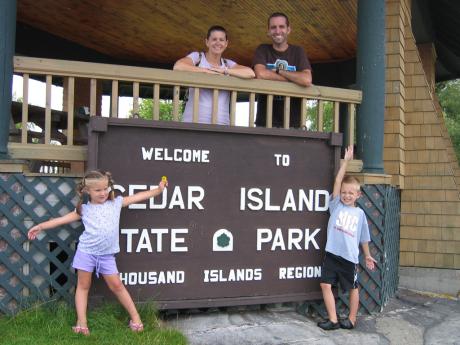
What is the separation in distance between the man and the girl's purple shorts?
6.60 ft

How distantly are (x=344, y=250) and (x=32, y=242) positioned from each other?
2.40m

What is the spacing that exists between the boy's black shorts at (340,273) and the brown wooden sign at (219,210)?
0.45 ft

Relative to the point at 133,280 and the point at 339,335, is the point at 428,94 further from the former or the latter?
the point at 133,280

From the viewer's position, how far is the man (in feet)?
13.9

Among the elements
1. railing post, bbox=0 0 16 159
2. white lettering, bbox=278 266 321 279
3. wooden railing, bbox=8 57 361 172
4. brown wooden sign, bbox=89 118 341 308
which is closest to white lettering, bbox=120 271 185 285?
brown wooden sign, bbox=89 118 341 308

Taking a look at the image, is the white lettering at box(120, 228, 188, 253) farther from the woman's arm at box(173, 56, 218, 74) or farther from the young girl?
the woman's arm at box(173, 56, 218, 74)

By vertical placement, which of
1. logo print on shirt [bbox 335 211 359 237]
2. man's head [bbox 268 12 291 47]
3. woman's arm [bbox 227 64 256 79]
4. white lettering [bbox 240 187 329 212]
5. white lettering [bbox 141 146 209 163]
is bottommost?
logo print on shirt [bbox 335 211 359 237]

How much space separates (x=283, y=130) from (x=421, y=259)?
268 cm

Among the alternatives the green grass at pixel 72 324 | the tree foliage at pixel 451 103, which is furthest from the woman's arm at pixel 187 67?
the tree foliage at pixel 451 103

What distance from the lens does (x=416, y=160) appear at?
18.8 feet

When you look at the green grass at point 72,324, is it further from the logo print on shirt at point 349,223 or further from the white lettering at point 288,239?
the logo print on shirt at point 349,223

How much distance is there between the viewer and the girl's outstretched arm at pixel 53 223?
3.26m

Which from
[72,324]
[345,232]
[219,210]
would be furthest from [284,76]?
[72,324]

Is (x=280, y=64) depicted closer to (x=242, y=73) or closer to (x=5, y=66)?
(x=242, y=73)
